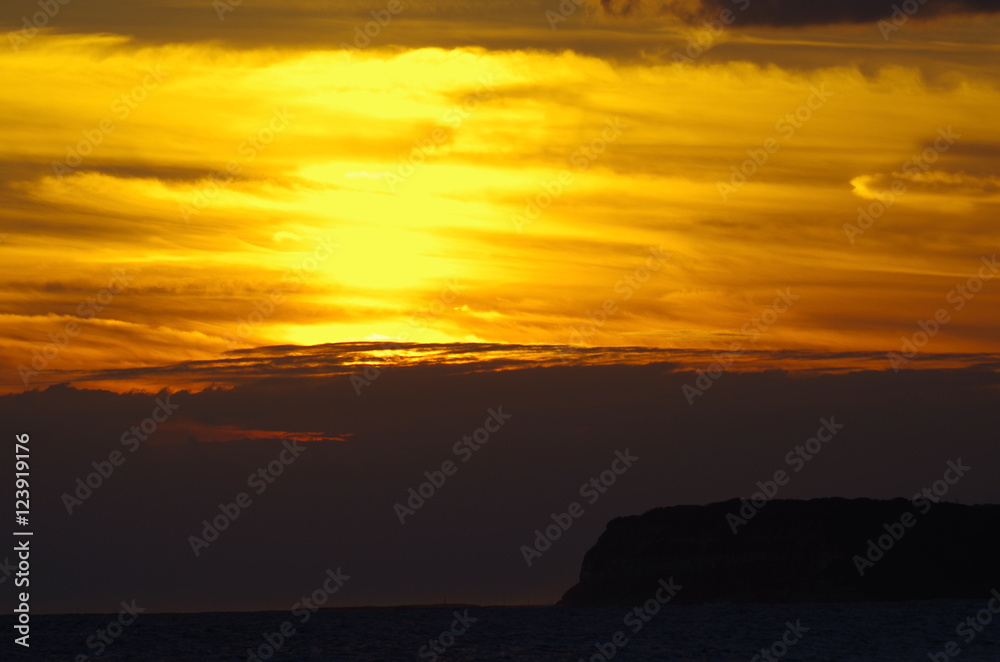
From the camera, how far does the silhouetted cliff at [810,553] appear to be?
3260 inches

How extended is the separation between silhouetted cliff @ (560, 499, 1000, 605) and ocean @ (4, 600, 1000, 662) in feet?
44.1

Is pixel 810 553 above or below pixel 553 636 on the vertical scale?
below

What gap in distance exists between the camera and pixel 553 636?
5938 cm

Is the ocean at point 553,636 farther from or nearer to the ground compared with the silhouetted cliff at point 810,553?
farther from the ground

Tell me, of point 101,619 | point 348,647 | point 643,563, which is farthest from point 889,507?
point 101,619

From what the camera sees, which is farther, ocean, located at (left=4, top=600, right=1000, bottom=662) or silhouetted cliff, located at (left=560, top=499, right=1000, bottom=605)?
silhouetted cliff, located at (left=560, top=499, right=1000, bottom=605)

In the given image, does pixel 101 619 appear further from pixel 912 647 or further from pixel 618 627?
pixel 912 647

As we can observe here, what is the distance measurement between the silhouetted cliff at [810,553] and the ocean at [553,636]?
13434mm

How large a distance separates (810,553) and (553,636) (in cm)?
3479

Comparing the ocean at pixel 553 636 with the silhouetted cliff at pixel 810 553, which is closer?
the ocean at pixel 553 636

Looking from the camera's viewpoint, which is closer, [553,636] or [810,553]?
[553,636]

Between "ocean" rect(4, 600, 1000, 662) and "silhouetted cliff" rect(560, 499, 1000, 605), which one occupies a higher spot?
"ocean" rect(4, 600, 1000, 662)

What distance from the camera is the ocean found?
5353 centimetres

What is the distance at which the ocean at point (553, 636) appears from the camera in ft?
176
